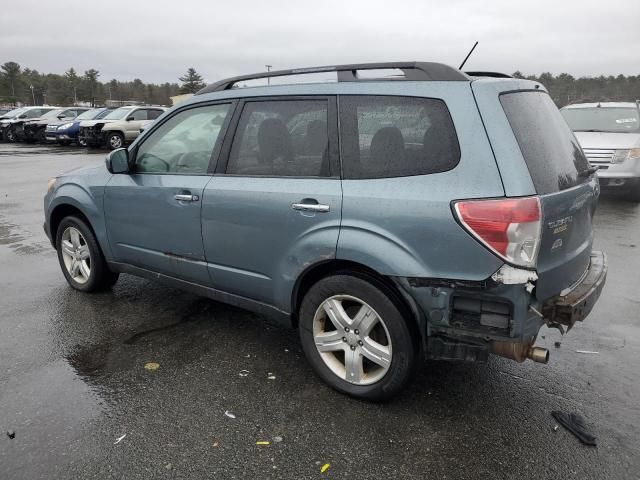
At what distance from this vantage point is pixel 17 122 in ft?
84.3

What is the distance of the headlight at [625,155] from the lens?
28.2 ft

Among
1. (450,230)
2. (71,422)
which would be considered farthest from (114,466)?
(450,230)

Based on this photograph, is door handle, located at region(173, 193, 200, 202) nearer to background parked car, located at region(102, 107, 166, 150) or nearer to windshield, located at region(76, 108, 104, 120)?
background parked car, located at region(102, 107, 166, 150)

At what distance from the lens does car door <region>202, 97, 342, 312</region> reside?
2.93 m

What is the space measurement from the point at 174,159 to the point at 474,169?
7.65 feet

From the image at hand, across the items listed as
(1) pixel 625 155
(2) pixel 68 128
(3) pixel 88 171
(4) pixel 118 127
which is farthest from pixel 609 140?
(2) pixel 68 128

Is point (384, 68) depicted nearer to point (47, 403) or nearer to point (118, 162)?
point (118, 162)

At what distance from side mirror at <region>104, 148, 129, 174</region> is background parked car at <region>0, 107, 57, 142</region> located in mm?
25921

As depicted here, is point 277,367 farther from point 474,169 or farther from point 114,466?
point 474,169

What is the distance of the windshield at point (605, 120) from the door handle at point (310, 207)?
834 cm

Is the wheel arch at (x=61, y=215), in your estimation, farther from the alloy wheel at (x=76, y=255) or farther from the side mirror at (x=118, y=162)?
the side mirror at (x=118, y=162)

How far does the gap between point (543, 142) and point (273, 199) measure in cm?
157

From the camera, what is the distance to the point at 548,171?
2592 mm

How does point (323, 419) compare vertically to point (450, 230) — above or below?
below
